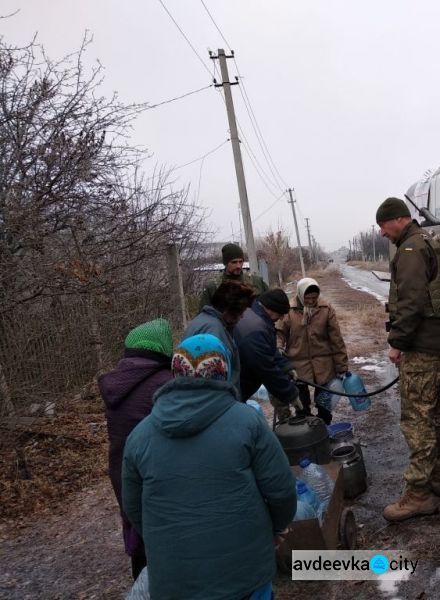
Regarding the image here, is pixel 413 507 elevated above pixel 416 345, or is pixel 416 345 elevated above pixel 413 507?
pixel 416 345

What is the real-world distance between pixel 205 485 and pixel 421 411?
207 centimetres

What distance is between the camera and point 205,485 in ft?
5.52

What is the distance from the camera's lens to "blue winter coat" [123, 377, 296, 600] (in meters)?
1.68

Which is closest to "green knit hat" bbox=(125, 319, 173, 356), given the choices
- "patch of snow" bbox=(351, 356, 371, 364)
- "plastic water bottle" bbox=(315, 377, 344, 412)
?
"plastic water bottle" bbox=(315, 377, 344, 412)

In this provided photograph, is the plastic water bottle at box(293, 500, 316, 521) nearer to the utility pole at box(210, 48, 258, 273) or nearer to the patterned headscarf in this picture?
the patterned headscarf

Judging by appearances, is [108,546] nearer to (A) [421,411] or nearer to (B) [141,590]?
(B) [141,590]

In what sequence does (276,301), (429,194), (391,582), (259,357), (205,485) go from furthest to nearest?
(429,194)
(276,301)
(259,357)
(391,582)
(205,485)

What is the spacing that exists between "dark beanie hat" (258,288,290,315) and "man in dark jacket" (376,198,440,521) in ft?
2.49

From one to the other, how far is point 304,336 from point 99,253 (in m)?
3.15

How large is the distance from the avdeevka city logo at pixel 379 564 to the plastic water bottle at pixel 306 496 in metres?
0.44

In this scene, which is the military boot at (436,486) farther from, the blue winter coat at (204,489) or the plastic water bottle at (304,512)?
the blue winter coat at (204,489)

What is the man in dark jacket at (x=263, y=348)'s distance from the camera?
11.0ft

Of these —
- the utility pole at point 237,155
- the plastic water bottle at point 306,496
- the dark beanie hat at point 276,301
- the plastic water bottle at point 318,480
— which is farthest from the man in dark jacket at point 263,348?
the utility pole at point 237,155

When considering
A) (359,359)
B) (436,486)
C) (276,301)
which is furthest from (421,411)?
(359,359)
